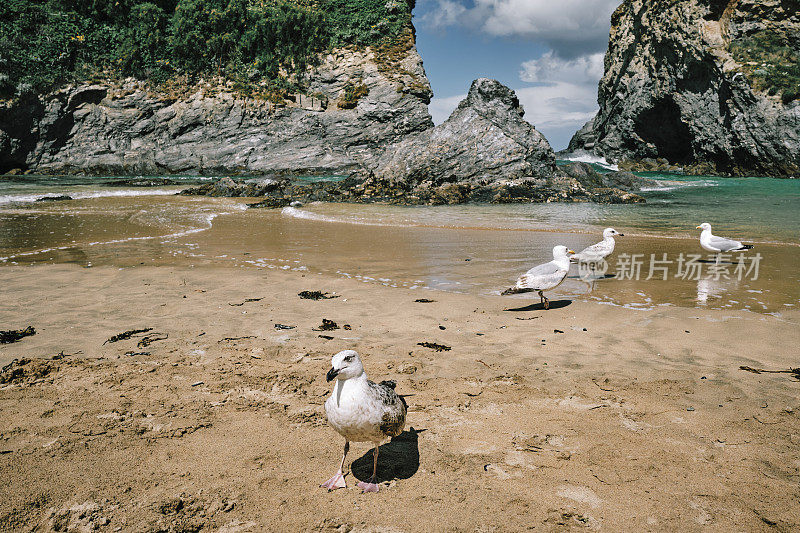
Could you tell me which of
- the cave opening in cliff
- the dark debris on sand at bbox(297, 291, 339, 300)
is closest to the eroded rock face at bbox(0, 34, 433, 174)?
the cave opening in cliff

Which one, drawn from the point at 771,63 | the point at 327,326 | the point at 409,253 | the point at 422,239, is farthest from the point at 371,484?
the point at 771,63

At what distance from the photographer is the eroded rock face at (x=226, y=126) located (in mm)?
44969

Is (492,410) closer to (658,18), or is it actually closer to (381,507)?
(381,507)

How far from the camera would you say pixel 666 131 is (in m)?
54.7

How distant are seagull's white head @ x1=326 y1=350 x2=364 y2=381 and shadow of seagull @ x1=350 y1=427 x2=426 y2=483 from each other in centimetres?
67

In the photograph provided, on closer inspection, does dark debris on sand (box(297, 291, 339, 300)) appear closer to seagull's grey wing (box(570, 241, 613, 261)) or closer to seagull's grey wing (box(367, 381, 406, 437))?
seagull's grey wing (box(367, 381, 406, 437))

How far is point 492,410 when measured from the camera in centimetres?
358

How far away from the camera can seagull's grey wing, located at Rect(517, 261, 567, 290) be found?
6.45 meters

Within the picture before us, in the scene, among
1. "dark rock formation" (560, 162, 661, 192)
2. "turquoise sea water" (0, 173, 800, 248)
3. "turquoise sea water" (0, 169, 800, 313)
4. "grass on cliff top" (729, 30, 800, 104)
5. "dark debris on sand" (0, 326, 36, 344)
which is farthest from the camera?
"grass on cliff top" (729, 30, 800, 104)

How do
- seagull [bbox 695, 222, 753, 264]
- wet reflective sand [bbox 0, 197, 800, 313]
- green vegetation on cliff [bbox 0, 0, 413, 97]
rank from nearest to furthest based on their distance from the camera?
wet reflective sand [bbox 0, 197, 800, 313] → seagull [bbox 695, 222, 753, 264] → green vegetation on cliff [bbox 0, 0, 413, 97]

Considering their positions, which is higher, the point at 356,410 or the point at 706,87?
the point at 706,87

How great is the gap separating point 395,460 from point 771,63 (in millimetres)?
54345

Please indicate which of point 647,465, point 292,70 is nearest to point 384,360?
point 647,465

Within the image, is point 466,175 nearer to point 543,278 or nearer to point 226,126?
point 543,278
